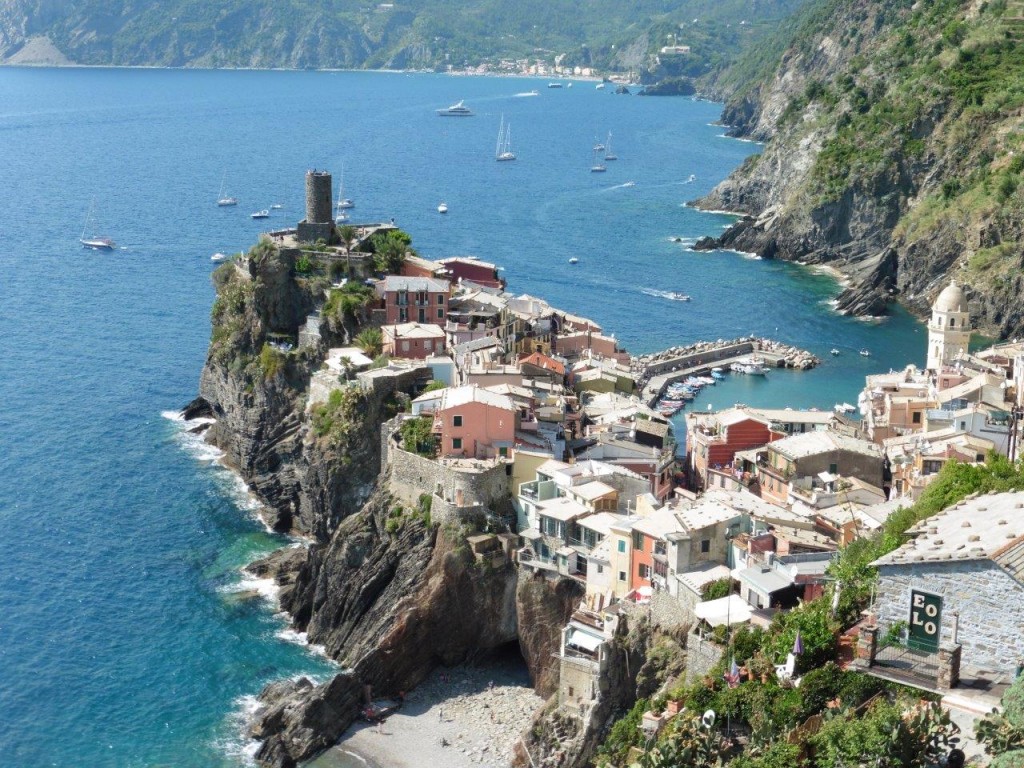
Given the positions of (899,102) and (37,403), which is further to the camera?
(899,102)

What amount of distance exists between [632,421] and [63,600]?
86.2 feet

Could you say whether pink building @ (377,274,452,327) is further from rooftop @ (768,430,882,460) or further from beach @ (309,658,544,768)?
beach @ (309,658,544,768)

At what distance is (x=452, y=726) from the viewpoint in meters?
50.0

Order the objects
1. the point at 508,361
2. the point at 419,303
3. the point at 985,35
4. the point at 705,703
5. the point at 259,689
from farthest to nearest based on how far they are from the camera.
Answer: the point at 985,35
the point at 419,303
the point at 508,361
the point at 259,689
the point at 705,703

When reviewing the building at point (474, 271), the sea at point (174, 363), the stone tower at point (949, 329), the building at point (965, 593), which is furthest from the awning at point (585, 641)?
the building at point (474, 271)

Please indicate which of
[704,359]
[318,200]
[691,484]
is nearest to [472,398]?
[691,484]

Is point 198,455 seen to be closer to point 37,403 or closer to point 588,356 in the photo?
point 37,403

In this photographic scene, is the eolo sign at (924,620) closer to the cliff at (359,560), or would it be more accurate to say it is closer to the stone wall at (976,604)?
the stone wall at (976,604)

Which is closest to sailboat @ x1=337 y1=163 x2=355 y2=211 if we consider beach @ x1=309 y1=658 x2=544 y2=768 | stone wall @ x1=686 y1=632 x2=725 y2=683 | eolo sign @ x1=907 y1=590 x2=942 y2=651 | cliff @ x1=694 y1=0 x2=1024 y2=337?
cliff @ x1=694 y1=0 x2=1024 y2=337

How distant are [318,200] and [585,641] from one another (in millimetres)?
42348

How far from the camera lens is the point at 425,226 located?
14875 centimetres

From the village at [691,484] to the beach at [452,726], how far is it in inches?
134

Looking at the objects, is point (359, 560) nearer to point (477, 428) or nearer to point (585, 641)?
point (477, 428)

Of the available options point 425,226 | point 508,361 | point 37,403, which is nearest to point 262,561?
point 508,361
